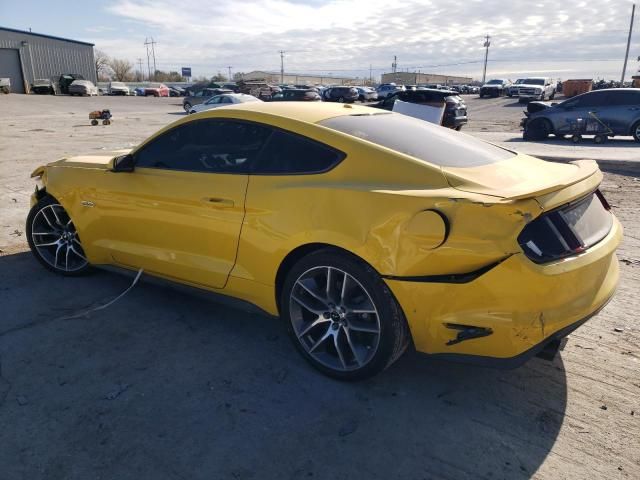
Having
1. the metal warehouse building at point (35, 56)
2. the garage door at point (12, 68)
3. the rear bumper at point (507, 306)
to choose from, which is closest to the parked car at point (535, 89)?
the rear bumper at point (507, 306)

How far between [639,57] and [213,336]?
89174 millimetres

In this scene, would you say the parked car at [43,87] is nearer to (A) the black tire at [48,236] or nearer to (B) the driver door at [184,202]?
(A) the black tire at [48,236]

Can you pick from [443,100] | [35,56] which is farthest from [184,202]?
[35,56]

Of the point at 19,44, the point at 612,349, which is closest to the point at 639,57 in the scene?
the point at 19,44

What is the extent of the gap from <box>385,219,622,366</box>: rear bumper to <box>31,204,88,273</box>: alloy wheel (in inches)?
124

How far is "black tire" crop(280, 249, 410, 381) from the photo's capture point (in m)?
2.71

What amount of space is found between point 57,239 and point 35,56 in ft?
Answer: 184

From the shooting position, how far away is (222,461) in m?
2.37

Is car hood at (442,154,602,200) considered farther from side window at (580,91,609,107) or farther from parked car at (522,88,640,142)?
side window at (580,91,609,107)

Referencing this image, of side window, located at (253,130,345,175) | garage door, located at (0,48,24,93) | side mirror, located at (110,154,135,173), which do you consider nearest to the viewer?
side window, located at (253,130,345,175)

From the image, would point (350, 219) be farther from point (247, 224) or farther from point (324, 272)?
point (247, 224)

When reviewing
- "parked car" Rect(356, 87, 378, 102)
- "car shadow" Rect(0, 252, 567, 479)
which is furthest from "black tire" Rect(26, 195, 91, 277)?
"parked car" Rect(356, 87, 378, 102)

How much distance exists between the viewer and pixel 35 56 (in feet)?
166

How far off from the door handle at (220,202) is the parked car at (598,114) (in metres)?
14.9
